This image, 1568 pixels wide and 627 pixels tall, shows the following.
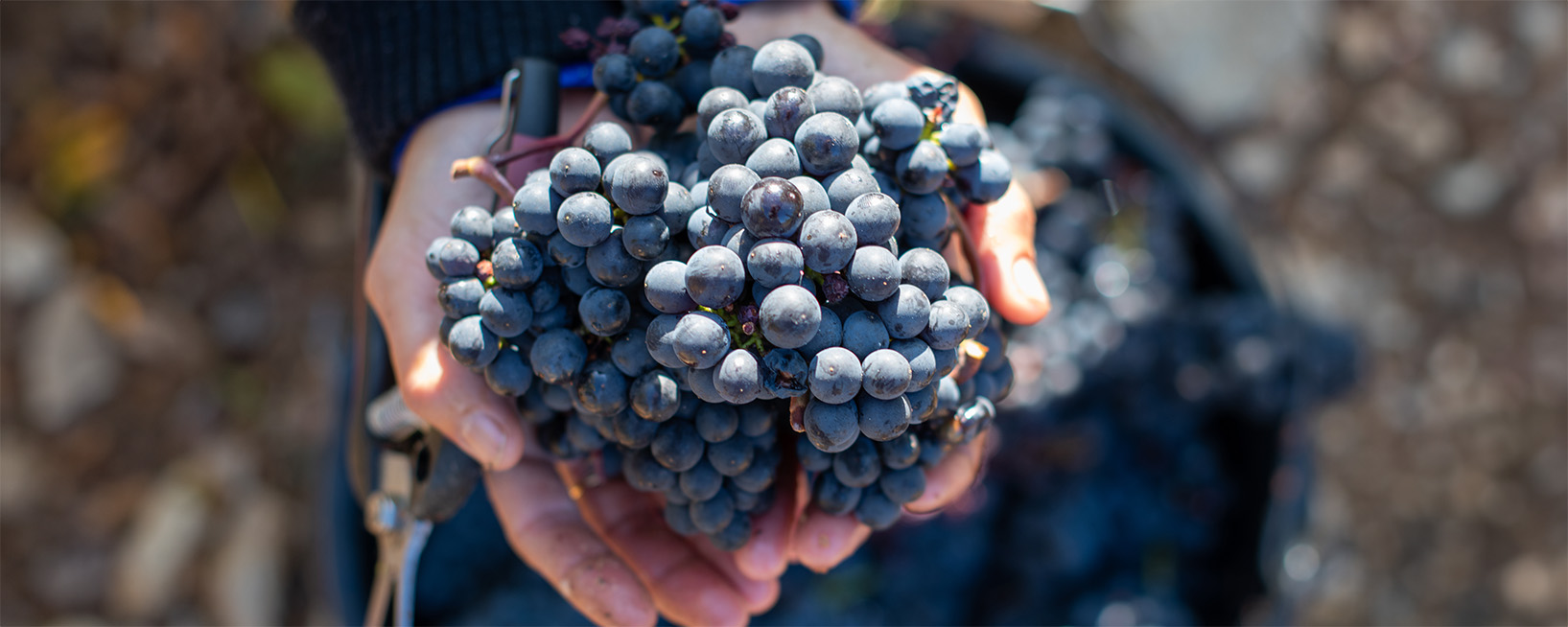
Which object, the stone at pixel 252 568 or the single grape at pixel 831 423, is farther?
the stone at pixel 252 568

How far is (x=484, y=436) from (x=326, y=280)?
101 cm

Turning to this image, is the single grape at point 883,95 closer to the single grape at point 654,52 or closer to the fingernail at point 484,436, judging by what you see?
the single grape at point 654,52

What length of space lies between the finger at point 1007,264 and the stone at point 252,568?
1.41 m

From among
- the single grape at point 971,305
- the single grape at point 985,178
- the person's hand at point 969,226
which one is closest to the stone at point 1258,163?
the person's hand at point 969,226

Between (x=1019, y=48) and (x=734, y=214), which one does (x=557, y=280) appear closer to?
→ (x=734, y=214)

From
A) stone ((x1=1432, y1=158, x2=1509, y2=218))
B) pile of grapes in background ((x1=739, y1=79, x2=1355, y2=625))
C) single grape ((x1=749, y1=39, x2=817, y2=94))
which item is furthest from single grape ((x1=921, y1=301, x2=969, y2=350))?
stone ((x1=1432, y1=158, x2=1509, y2=218))

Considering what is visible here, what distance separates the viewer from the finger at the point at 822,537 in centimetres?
88

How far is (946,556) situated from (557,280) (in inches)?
30.8

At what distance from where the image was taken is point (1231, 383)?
4.22 ft

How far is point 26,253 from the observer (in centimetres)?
137

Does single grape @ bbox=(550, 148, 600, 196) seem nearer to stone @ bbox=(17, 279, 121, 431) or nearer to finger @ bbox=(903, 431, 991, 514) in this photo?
finger @ bbox=(903, 431, 991, 514)

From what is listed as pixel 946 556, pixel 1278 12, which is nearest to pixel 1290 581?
pixel 946 556

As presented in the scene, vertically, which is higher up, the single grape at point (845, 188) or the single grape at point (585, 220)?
the single grape at point (845, 188)

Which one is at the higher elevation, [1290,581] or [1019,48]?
[1019,48]
